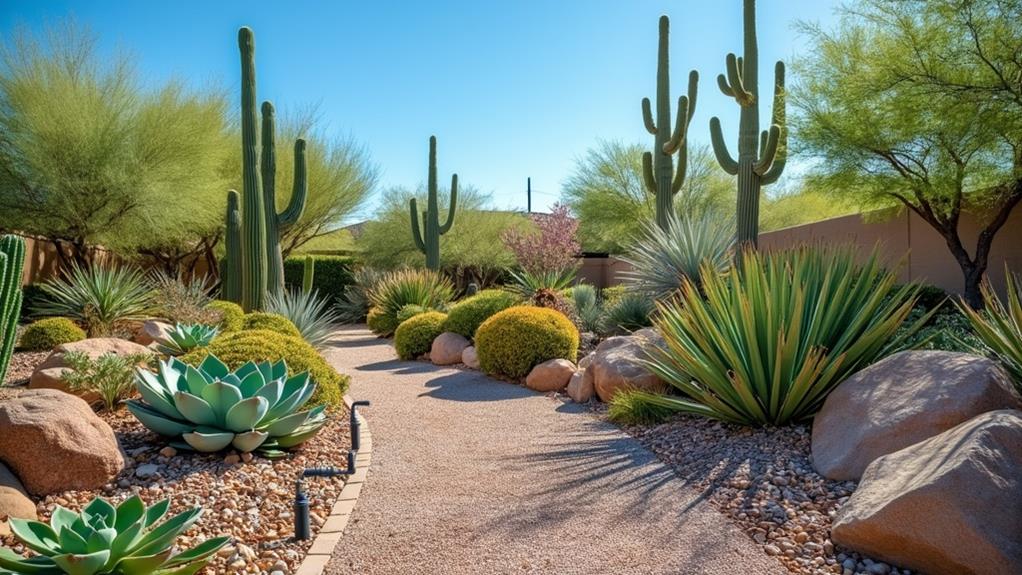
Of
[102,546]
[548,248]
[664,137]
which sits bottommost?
[102,546]

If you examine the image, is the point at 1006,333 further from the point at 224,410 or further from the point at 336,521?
the point at 224,410

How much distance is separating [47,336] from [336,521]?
7668mm

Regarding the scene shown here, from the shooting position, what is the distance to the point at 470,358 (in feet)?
35.3

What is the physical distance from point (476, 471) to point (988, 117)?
351 inches

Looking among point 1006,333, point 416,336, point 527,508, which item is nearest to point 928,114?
point 1006,333

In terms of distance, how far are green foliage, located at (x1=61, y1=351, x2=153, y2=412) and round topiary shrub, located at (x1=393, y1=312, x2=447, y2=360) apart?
19.4 ft

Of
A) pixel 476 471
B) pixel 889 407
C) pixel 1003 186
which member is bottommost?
pixel 476 471

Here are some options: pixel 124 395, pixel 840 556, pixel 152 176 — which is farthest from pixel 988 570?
pixel 152 176

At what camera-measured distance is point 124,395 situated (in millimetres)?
5996

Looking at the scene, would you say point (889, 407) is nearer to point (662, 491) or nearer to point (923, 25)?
point (662, 491)

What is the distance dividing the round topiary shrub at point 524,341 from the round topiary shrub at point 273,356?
10.3 ft

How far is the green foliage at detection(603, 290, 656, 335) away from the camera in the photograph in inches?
401

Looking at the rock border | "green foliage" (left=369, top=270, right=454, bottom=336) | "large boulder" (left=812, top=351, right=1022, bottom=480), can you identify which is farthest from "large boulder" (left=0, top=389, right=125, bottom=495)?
"green foliage" (left=369, top=270, right=454, bottom=336)

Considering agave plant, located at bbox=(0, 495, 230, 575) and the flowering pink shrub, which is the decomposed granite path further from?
the flowering pink shrub
